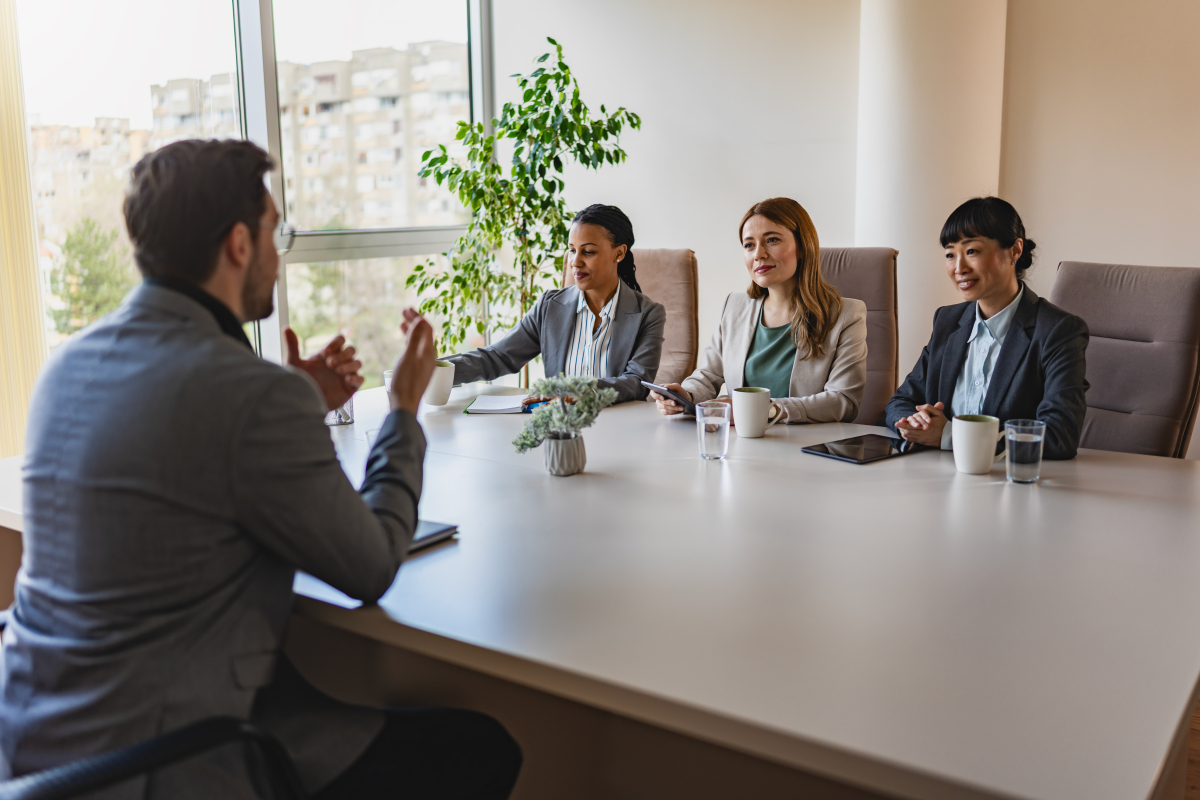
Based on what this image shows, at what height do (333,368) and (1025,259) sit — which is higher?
(1025,259)

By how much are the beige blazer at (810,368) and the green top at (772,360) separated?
0.02m

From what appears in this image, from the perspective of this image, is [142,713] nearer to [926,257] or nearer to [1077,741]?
[1077,741]

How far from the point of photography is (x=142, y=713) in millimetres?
911

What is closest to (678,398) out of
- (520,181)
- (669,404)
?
(669,404)

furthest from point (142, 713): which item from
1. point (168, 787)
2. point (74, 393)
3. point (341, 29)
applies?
point (341, 29)

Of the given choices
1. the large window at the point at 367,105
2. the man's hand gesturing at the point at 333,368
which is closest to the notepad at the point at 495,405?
the man's hand gesturing at the point at 333,368

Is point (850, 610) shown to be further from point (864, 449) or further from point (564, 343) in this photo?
point (564, 343)

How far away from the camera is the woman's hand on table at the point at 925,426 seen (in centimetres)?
186

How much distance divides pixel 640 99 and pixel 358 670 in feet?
12.1

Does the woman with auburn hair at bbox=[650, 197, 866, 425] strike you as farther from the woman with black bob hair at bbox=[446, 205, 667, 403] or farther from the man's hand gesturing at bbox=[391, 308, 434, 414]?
the man's hand gesturing at bbox=[391, 308, 434, 414]

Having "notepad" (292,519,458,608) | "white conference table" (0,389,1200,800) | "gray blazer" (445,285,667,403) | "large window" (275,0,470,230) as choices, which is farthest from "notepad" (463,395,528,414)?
"large window" (275,0,470,230)

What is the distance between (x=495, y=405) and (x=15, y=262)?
1773 millimetres

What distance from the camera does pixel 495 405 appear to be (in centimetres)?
238

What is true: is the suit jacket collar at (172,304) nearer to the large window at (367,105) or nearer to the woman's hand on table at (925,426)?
the woman's hand on table at (925,426)
